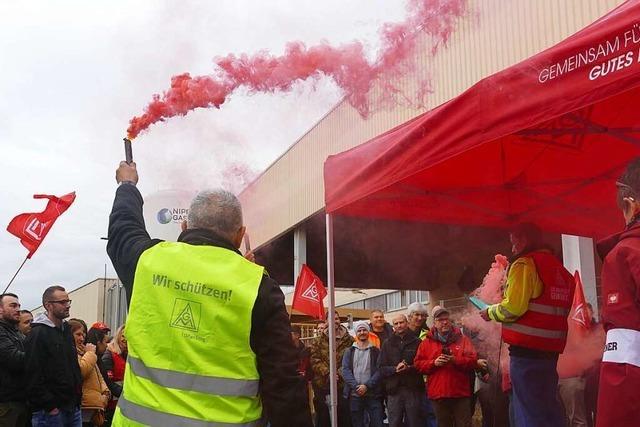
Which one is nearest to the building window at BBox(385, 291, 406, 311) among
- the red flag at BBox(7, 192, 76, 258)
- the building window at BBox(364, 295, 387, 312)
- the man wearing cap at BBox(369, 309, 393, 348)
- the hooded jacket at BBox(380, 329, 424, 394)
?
the building window at BBox(364, 295, 387, 312)

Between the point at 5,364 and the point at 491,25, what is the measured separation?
7231 millimetres

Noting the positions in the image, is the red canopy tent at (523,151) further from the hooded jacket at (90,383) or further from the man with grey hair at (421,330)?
the hooded jacket at (90,383)

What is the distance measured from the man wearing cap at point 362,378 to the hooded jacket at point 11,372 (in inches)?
160

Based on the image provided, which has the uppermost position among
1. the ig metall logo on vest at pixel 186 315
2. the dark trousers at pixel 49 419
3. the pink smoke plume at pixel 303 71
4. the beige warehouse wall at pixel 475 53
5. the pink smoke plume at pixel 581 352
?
the beige warehouse wall at pixel 475 53

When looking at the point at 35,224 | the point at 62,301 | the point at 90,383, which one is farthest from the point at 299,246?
the point at 62,301

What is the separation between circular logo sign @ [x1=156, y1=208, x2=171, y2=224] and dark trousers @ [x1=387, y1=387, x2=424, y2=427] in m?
3.97

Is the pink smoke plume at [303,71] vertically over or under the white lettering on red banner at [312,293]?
over

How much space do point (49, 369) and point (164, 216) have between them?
397cm

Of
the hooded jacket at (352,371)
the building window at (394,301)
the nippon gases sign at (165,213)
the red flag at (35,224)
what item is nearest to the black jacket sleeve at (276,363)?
the hooded jacket at (352,371)

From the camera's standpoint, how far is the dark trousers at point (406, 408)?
7754 mm

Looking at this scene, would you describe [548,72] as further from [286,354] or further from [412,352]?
[412,352]

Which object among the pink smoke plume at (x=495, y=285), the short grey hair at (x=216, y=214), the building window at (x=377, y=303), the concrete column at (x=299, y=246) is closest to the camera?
the short grey hair at (x=216, y=214)

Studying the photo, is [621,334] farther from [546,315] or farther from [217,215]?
[546,315]

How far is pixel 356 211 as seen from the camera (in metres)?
6.25
